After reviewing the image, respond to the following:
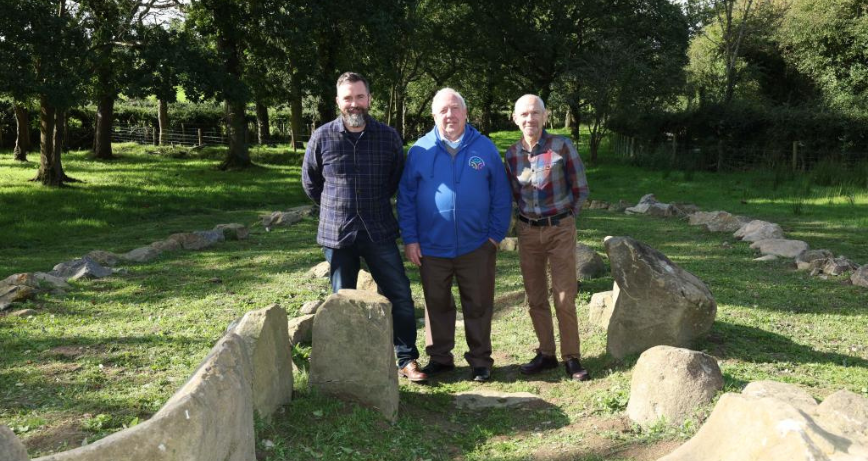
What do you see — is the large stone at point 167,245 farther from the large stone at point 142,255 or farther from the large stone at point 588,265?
the large stone at point 588,265

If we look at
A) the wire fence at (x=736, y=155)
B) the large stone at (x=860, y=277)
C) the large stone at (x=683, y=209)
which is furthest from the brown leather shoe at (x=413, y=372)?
the wire fence at (x=736, y=155)

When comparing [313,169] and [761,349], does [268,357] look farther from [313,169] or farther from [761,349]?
[761,349]

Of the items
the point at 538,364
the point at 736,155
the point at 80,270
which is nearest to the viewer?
the point at 538,364

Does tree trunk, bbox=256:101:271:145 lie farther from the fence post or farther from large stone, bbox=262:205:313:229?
the fence post

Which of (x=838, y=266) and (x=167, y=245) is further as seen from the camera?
(x=167, y=245)

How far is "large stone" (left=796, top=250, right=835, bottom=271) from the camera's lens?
29.2 feet

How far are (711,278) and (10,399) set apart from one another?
6950 mm

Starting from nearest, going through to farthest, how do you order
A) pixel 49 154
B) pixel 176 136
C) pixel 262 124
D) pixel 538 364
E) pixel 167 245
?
pixel 538 364 → pixel 167 245 → pixel 49 154 → pixel 262 124 → pixel 176 136

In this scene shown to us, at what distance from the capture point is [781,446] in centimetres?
272

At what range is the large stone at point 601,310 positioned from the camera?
645 cm

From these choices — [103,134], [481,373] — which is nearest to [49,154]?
[103,134]

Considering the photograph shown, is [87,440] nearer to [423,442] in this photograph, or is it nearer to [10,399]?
[10,399]

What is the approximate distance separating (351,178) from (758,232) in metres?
8.07

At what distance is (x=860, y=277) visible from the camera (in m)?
8.11
